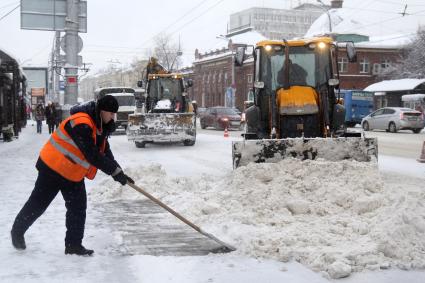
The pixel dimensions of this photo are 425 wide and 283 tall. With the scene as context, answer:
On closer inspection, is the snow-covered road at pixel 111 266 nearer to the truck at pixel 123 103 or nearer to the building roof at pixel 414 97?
the truck at pixel 123 103

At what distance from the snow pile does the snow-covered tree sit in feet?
142

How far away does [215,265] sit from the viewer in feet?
16.8

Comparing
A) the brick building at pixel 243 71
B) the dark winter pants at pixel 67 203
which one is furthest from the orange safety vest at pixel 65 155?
the brick building at pixel 243 71

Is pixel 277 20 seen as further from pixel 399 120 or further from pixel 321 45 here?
pixel 321 45

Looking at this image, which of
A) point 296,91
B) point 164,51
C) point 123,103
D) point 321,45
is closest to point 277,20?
point 164,51

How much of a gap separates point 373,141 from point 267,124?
8.37 feet

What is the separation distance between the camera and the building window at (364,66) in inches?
2302

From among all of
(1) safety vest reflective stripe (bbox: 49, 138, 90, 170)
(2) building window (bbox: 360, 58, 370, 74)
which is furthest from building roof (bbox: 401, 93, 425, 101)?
(1) safety vest reflective stripe (bbox: 49, 138, 90, 170)

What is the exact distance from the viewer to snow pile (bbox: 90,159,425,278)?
204 inches

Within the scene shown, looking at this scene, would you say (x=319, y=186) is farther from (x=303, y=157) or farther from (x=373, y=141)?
(x=373, y=141)

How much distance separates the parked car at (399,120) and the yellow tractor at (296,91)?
68.8ft

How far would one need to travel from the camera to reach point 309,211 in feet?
22.4

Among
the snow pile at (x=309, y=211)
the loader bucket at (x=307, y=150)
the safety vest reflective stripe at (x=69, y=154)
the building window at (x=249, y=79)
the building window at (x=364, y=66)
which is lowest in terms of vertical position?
A: the snow pile at (x=309, y=211)

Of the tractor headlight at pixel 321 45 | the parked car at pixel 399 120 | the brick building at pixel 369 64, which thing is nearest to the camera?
the tractor headlight at pixel 321 45
